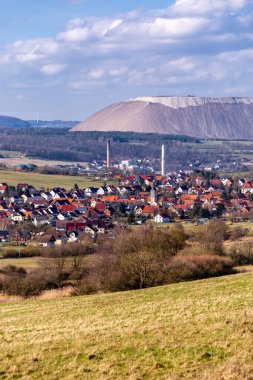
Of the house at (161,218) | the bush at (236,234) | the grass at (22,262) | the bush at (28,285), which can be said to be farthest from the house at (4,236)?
the bush at (28,285)

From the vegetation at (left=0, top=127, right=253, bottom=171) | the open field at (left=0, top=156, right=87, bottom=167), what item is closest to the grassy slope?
the open field at (left=0, top=156, right=87, bottom=167)

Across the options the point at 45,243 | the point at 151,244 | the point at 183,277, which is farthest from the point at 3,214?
the point at 183,277

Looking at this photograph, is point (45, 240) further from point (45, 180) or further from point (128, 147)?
point (128, 147)

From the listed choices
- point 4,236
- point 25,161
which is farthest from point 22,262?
point 25,161

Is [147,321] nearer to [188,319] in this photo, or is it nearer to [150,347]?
[188,319]

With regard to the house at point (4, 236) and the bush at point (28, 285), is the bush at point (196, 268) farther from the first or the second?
the house at point (4, 236)

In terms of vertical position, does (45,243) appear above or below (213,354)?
below
